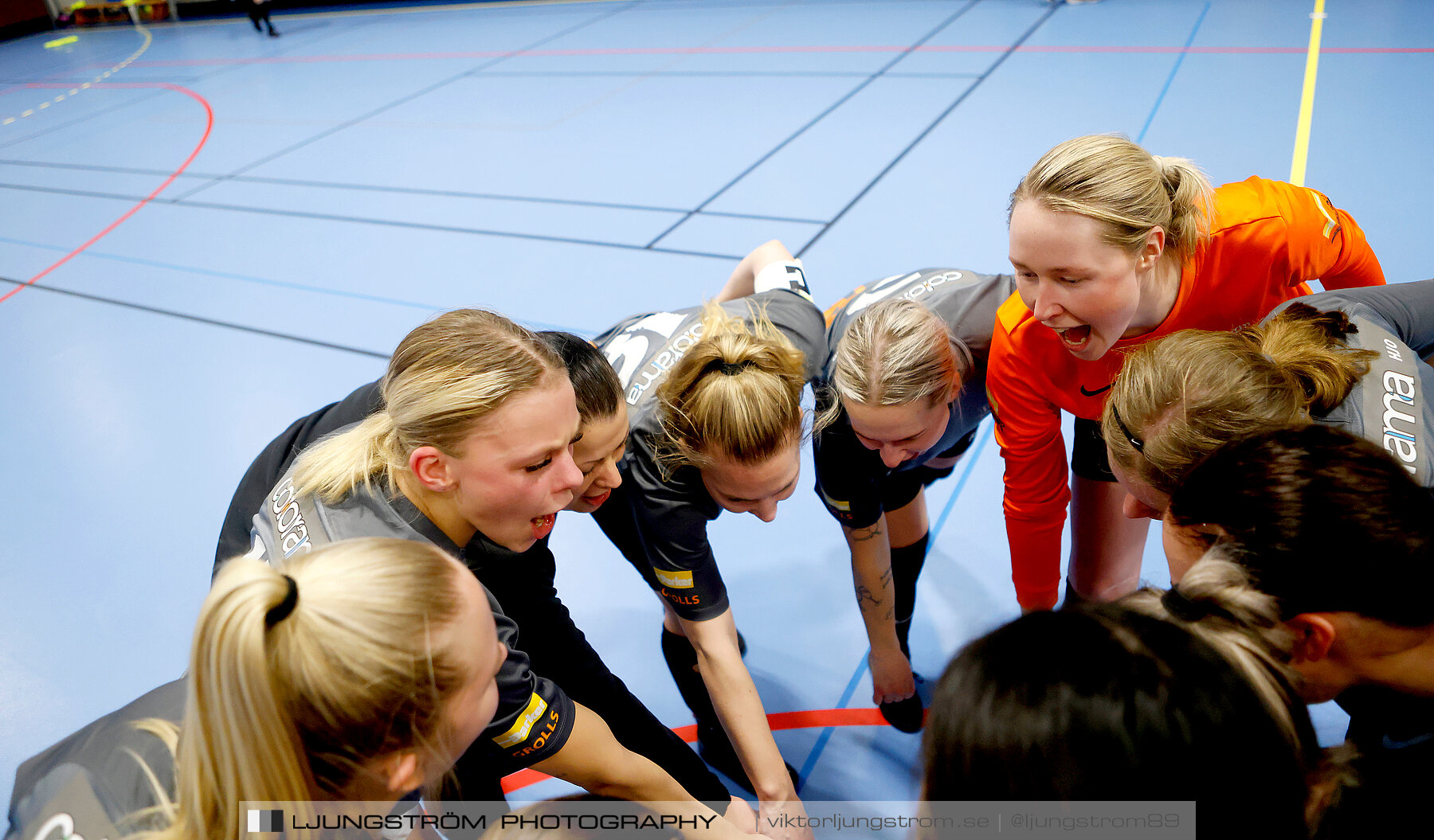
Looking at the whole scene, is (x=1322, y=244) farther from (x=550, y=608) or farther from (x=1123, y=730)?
(x=550, y=608)

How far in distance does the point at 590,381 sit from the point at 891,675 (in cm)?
119

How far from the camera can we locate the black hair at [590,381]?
1.91 metres

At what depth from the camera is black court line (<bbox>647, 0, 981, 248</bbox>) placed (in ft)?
17.5

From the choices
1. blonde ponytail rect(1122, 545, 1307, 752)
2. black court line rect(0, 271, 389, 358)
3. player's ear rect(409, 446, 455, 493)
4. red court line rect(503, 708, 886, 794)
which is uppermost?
player's ear rect(409, 446, 455, 493)

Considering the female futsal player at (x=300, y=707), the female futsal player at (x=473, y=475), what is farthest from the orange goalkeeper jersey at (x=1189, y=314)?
the female futsal player at (x=300, y=707)

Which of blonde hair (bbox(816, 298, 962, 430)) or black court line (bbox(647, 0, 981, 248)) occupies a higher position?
blonde hair (bbox(816, 298, 962, 430))

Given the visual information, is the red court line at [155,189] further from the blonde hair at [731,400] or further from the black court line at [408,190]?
the blonde hair at [731,400]

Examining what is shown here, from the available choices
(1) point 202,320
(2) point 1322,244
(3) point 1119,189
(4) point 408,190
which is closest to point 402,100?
(4) point 408,190

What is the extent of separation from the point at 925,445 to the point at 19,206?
27.1 ft

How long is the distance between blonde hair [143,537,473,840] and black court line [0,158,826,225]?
13.5 ft

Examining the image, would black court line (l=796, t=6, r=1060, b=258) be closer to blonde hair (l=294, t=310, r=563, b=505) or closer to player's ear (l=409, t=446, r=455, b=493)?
blonde hair (l=294, t=310, r=563, b=505)

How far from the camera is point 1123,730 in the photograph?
35.8 inches

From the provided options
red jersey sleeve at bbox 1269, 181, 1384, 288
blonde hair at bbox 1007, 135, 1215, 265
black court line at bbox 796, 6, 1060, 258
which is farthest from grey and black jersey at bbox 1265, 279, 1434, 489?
black court line at bbox 796, 6, 1060, 258

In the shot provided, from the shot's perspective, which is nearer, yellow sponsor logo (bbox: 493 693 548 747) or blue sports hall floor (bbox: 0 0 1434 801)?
yellow sponsor logo (bbox: 493 693 548 747)
